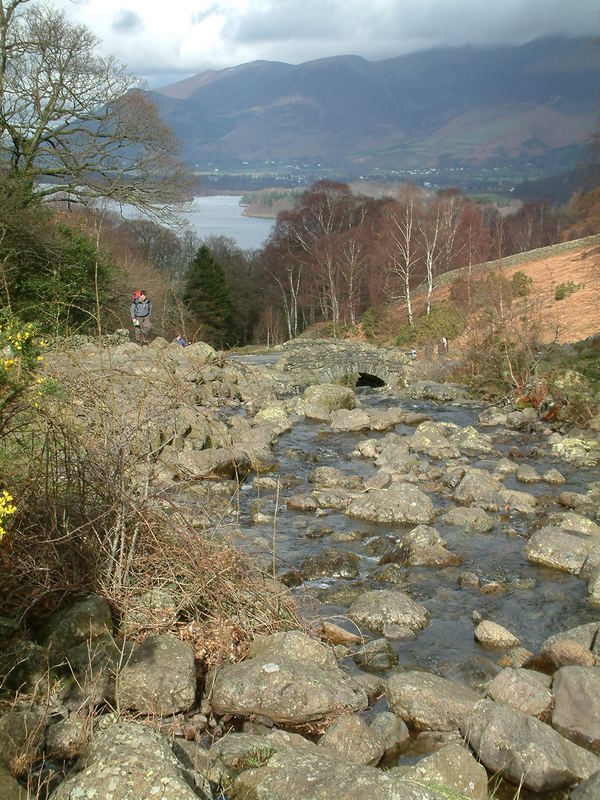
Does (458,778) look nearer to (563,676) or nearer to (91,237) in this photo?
(563,676)

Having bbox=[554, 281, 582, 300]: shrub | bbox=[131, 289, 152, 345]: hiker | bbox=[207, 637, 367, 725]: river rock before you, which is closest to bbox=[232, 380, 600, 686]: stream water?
bbox=[207, 637, 367, 725]: river rock

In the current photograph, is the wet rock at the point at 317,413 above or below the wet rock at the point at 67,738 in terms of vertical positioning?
below

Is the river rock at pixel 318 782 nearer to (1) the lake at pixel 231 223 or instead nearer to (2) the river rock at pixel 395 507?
(2) the river rock at pixel 395 507

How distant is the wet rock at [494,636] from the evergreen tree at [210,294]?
38603 mm

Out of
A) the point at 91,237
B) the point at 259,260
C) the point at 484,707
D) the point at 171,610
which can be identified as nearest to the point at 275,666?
the point at 171,610

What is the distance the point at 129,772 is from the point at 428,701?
2.84 m

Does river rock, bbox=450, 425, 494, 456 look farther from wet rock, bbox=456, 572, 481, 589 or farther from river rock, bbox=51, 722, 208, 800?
river rock, bbox=51, 722, 208, 800

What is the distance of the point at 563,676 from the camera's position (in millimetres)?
5922

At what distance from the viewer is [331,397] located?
1873cm

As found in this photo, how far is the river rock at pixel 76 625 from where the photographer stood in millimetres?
5531

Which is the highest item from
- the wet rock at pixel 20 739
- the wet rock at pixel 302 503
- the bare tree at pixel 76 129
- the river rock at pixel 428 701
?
the bare tree at pixel 76 129

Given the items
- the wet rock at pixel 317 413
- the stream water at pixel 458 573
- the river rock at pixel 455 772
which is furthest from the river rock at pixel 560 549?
the wet rock at pixel 317 413

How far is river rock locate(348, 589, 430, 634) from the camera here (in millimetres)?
7367

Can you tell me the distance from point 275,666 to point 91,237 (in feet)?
63.8
